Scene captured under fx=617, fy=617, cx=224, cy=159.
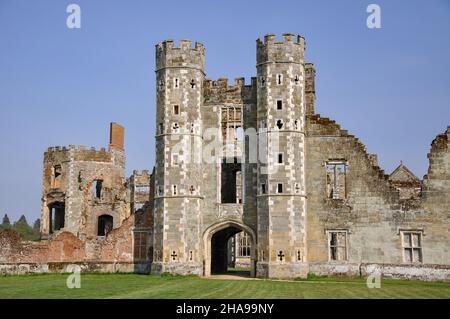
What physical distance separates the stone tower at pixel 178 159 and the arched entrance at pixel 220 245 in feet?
2.57

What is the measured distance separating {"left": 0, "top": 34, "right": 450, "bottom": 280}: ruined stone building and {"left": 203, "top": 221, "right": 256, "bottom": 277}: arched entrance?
0.38 ft

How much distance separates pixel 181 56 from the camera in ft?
119

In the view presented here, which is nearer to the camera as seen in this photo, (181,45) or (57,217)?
(181,45)

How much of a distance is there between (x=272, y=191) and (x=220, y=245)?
7.83 m

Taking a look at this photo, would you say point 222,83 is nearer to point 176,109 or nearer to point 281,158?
point 176,109

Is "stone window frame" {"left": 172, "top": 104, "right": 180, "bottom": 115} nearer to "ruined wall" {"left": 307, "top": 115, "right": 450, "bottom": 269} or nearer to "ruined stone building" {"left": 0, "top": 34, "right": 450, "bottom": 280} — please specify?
"ruined stone building" {"left": 0, "top": 34, "right": 450, "bottom": 280}

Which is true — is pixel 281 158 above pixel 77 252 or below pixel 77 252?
above

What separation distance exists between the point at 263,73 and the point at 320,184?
7.16m

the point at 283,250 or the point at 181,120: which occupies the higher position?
the point at 181,120

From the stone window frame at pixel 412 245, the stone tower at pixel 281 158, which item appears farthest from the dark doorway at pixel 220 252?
the stone window frame at pixel 412 245

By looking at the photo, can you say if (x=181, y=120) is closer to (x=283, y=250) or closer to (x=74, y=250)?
(x=283, y=250)
